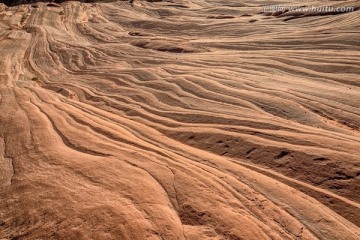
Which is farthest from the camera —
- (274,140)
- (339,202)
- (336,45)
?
(336,45)

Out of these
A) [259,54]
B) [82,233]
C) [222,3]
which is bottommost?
[82,233]

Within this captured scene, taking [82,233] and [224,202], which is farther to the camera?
[224,202]

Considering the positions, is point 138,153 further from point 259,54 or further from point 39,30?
point 39,30

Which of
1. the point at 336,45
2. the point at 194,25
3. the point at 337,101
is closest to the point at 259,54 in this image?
the point at 336,45

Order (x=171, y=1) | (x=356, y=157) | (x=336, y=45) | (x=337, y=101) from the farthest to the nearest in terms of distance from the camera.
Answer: (x=171, y=1) → (x=336, y=45) → (x=337, y=101) → (x=356, y=157)

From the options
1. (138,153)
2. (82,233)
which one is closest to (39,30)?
(138,153)

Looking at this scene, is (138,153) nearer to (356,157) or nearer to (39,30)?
(356,157)

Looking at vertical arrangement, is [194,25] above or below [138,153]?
above
